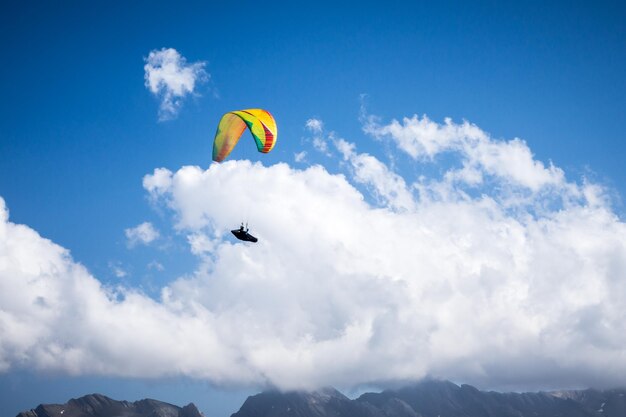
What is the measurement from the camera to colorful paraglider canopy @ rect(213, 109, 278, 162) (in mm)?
68312

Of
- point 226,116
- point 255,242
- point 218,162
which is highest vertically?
point 226,116

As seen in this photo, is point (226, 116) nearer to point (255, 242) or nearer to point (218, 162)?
point (218, 162)

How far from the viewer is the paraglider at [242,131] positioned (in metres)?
67.9

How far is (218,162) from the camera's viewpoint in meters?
68.9

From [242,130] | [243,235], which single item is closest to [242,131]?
[242,130]

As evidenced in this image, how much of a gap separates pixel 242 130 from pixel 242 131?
0.14 meters

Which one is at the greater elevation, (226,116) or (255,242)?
(226,116)

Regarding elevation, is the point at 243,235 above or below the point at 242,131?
below

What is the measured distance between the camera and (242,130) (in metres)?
71.6

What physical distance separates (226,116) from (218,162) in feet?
23.4

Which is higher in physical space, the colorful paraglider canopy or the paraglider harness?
the colorful paraglider canopy

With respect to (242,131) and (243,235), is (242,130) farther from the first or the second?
(243,235)

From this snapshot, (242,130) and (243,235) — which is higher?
(242,130)

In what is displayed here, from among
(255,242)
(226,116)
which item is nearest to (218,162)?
(226,116)
